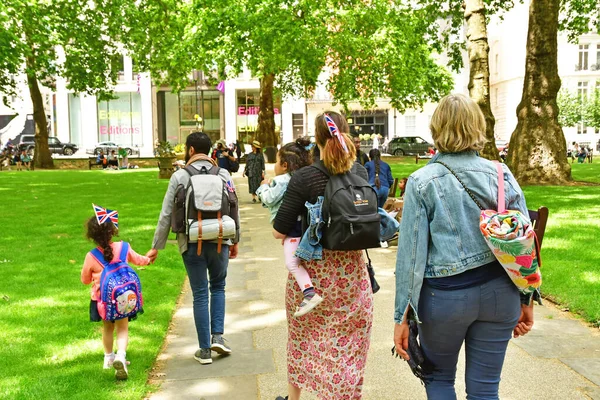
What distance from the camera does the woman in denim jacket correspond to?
8.68ft

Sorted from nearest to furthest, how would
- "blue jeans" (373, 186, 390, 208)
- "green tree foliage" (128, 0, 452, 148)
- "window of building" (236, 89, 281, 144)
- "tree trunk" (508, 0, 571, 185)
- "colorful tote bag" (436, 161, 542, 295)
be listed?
"colorful tote bag" (436, 161, 542, 295) < "blue jeans" (373, 186, 390, 208) < "tree trunk" (508, 0, 571, 185) < "green tree foliage" (128, 0, 452, 148) < "window of building" (236, 89, 281, 144)

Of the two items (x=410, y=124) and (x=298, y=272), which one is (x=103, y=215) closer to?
(x=298, y=272)

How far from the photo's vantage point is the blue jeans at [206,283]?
4.78 metres

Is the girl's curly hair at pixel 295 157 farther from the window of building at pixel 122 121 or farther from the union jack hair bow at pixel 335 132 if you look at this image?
the window of building at pixel 122 121

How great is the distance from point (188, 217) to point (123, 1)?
21.6m

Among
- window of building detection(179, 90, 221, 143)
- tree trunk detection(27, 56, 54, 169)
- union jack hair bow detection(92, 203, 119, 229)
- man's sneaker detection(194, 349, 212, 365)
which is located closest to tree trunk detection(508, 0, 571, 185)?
man's sneaker detection(194, 349, 212, 365)

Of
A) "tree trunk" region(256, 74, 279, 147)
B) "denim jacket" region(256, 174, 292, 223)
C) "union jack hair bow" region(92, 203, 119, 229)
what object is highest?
"tree trunk" region(256, 74, 279, 147)

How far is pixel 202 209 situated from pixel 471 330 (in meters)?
2.42

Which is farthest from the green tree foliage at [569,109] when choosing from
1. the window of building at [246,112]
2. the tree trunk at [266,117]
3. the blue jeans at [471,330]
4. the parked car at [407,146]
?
the blue jeans at [471,330]

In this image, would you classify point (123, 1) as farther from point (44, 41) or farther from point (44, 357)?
point (44, 357)

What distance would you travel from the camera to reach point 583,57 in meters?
58.6

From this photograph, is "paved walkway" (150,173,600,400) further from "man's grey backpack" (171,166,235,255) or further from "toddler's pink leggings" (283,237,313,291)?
"toddler's pink leggings" (283,237,313,291)

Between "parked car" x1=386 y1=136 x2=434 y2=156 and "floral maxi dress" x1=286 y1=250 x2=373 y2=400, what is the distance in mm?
45095

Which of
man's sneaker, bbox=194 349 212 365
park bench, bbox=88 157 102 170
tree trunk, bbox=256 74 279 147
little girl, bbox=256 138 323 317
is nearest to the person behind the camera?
little girl, bbox=256 138 323 317
